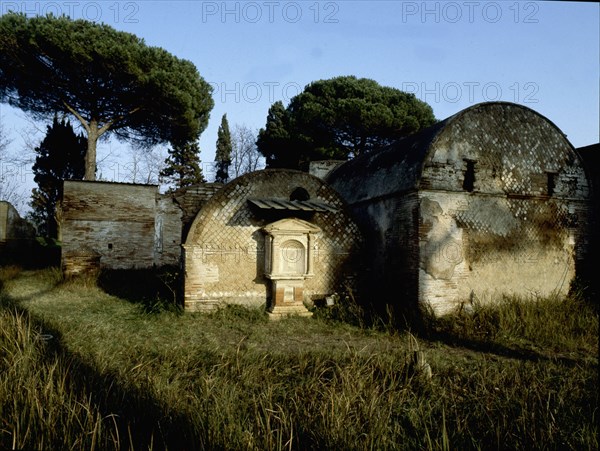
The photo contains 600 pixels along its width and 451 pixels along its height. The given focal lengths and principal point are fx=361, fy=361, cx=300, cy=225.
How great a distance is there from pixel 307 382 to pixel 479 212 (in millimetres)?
7091

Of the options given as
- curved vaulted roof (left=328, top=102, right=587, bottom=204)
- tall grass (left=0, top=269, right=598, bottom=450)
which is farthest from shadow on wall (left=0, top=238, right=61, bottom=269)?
curved vaulted roof (left=328, top=102, right=587, bottom=204)

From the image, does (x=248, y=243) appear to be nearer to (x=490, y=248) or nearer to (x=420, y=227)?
(x=420, y=227)

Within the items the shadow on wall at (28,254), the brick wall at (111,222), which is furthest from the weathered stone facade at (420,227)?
the shadow on wall at (28,254)

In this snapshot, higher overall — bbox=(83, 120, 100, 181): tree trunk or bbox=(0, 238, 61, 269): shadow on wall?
bbox=(83, 120, 100, 181): tree trunk

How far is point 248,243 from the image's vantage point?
9.67 meters

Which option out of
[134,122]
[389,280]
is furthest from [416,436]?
[134,122]

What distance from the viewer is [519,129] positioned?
33.1ft

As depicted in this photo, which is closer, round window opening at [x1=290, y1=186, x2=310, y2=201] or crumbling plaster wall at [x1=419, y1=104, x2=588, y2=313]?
crumbling plaster wall at [x1=419, y1=104, x2=588, y2=313]

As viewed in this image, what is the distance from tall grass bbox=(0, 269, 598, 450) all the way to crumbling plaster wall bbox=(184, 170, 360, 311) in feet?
2.20

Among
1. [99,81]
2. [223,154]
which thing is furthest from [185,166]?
[99,81]

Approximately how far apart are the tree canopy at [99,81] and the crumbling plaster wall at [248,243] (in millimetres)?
12539

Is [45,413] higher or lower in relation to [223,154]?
lower

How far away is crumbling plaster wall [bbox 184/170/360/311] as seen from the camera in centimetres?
925

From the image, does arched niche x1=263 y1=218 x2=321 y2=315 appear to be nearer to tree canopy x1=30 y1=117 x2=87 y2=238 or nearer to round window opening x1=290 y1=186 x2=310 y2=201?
round window opening x1=290 y1=186 x2=310 y2=201
